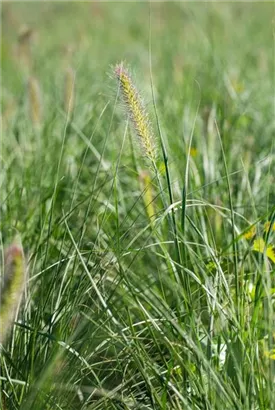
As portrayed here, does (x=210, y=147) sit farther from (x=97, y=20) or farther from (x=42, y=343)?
(x=97, y=20)

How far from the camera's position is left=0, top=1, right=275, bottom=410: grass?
1.54m

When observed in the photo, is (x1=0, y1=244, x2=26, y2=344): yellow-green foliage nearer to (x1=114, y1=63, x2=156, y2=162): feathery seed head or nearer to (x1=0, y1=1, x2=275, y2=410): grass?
(x1=0, y1=1, x2=275, y2=410): grass

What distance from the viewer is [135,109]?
1.61 meters

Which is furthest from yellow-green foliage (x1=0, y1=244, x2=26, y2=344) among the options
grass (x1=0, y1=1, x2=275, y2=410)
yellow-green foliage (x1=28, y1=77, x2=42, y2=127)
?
yellow-green foliage (x1=28, y1=77, x2=42, y2=127)

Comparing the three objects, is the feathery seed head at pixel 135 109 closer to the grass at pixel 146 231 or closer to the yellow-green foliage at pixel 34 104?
the grass at pixel 146 231

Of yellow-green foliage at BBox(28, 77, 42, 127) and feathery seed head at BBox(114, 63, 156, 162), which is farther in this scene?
yellow-green foliage at BBox(28, 77, 42, 127)

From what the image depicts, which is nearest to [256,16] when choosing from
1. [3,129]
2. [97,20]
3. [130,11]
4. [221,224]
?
[97,20]

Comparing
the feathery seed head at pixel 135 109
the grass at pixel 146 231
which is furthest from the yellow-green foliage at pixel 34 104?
the feathery seed head at pixel 135 109

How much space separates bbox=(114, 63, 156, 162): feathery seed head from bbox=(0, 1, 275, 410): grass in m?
0.03

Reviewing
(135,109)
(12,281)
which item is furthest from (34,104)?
(12,281)

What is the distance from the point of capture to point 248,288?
1832 millimetres

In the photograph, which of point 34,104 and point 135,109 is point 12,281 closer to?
point 135,109

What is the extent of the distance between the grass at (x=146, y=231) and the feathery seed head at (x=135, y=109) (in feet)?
0.10

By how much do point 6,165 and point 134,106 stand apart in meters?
1.33
